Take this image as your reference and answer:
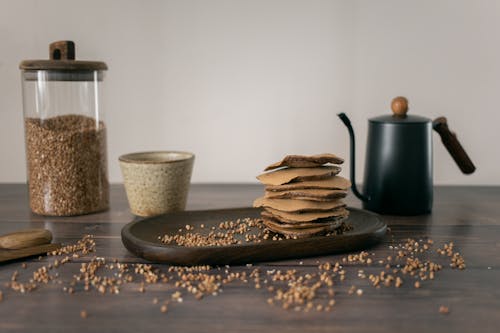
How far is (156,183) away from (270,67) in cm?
59

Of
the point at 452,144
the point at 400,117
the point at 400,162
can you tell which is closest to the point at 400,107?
the point at 400,117

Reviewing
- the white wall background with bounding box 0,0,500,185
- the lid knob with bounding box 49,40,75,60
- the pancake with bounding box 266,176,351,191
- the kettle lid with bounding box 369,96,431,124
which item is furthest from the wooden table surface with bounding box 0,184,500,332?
the white wall background with bounding box 0,0,500,185

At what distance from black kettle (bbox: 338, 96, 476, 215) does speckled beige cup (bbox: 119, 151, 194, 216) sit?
1.30 ft

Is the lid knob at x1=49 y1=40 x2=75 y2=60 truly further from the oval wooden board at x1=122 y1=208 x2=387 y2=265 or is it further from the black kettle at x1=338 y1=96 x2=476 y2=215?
the black kettle at x1=338 y1=96 x2=476 y2=215

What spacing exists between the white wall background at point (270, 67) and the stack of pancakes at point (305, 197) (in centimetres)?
64

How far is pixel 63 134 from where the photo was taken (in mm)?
1311

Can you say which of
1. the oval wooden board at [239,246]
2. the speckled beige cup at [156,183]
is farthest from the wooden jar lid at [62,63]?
the oval wooden board at [239,246]

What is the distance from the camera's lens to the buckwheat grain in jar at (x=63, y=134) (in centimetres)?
131

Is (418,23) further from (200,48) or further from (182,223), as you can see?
(182,223)

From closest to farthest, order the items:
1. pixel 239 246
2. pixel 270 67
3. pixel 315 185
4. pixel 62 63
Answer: pixel 239 246 → pixel 315 185 → pixel 62 63 → pixel 270 67

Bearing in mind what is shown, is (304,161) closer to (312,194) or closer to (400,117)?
(312,194)

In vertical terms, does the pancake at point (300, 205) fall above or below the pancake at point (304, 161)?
below

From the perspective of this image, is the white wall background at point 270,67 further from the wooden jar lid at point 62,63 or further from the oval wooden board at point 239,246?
the oval wooden board at point 239,246

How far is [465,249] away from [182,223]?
0.57 metres
